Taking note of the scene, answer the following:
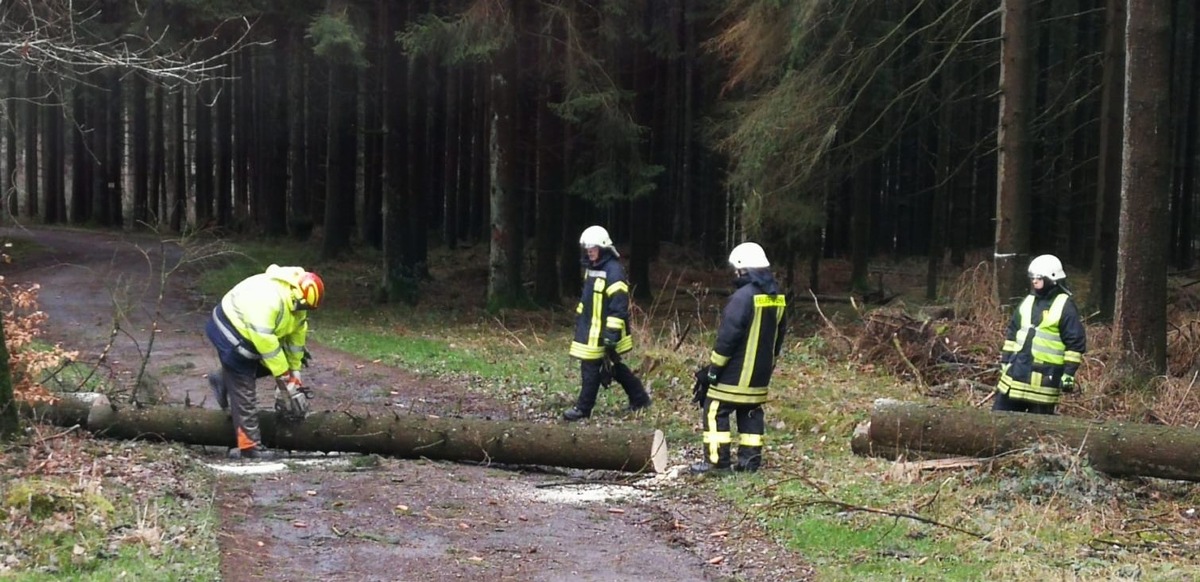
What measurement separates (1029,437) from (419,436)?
16.0ft

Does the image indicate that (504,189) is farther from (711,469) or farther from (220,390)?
(711,469)

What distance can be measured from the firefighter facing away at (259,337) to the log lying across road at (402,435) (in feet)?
0.70

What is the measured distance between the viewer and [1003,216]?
1517cm

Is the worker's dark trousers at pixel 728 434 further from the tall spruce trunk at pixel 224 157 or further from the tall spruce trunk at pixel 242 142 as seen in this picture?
the tall spruce trunk at pixel 224 157

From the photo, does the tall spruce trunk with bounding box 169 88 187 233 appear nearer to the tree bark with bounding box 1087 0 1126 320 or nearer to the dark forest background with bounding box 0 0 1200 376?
the dark forest background with bounding box 0 0 1200 376

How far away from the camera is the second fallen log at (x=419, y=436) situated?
30.8 ft

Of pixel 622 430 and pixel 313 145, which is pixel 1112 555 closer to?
pixel 622 430

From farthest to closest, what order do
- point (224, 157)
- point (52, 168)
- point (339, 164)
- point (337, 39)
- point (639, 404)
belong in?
point (52, 168) → point (224, 157) → point (339, 164) → point (337, 39) → point (639, 404)

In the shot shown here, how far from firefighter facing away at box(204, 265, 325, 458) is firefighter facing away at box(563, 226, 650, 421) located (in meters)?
3.13

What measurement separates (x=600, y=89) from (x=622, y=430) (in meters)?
11.7

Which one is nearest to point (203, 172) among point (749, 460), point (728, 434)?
point (728, 434)

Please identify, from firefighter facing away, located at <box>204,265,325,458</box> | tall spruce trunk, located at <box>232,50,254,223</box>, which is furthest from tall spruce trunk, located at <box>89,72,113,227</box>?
firefighter facing away, located at <box>204,265,325,458</box>

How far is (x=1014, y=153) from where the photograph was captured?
1492 centimetres

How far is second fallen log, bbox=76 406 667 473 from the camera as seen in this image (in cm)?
938
